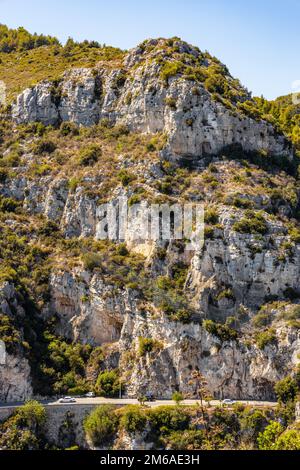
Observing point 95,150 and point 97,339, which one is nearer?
point 97,339

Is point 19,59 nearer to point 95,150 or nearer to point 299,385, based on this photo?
point 95,150

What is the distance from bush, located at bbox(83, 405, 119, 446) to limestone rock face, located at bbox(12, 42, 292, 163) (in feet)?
121

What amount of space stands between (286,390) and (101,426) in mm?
18292

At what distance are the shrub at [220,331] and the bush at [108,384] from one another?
35.8 feet

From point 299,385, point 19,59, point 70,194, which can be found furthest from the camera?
point 19,59

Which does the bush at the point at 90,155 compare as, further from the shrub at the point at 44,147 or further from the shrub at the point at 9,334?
the shrub at the point at 9,334

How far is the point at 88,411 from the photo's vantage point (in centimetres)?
7600

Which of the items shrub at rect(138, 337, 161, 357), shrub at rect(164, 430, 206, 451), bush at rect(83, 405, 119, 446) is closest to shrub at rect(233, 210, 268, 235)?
shrub at rect(138, 337, 161, 357)

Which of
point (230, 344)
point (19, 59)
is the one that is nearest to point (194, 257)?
point (230, 344)

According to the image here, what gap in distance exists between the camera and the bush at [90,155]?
101500 mm

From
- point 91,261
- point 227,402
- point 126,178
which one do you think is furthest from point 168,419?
point 126,178

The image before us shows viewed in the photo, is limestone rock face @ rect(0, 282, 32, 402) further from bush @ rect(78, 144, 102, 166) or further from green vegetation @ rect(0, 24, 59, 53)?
green vegetation @ rect(0, 24, 59, 53)

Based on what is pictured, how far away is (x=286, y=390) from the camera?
7500 cm

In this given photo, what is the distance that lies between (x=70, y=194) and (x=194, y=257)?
20568 millimetres
